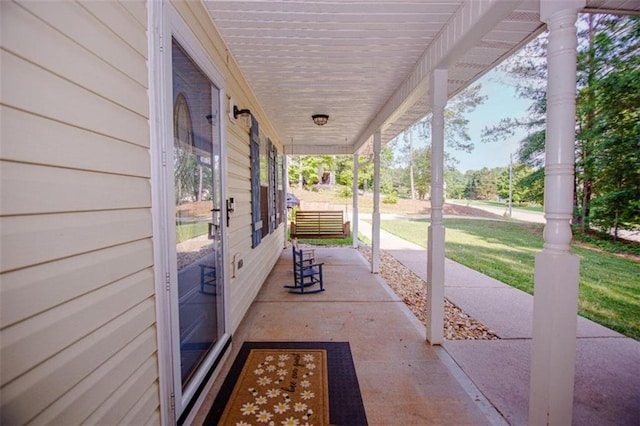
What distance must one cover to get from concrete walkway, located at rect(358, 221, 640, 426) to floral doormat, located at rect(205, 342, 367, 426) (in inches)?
36.8

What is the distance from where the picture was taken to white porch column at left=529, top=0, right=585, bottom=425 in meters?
1.29

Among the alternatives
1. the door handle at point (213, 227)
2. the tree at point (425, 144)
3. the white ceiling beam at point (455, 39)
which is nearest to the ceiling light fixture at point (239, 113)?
the door handle at point (213, 227)

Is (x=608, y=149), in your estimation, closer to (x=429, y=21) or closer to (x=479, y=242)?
(x=479, y=242)

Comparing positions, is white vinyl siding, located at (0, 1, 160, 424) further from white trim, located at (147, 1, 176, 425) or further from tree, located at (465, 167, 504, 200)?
tree, located at (465, 167, 504, 200)

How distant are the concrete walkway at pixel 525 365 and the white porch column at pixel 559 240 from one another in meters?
0.62

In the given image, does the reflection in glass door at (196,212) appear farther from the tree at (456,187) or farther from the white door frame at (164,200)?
the tree at (456,187)

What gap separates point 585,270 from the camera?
226 inches

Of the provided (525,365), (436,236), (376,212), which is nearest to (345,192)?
→ (376,212)

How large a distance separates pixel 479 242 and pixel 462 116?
36.0 ft

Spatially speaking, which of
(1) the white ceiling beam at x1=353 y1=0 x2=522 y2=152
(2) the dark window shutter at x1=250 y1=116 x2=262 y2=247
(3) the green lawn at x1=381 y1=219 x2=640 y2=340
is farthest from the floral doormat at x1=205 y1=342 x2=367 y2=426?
(3) the green lawn at x1=381 y1=219 x2=640 y2=340

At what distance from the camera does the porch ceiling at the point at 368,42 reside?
6.49ft

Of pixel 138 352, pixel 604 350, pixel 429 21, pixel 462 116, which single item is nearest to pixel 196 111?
pixel 138 352

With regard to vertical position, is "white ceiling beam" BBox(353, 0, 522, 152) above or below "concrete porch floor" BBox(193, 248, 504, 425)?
above

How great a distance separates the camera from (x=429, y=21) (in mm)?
2174
